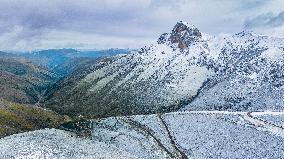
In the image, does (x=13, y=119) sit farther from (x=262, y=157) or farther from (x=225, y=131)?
(x=262, y=157)

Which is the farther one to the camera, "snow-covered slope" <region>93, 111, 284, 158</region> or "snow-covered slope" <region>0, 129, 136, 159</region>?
"snow-covered slope" <region>93, 111, 284, 158</region>

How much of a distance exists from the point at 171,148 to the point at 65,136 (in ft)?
84.5

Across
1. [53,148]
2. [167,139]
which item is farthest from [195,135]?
[53,148]

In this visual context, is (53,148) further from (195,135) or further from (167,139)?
(195,135)

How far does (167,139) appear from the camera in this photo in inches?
4124

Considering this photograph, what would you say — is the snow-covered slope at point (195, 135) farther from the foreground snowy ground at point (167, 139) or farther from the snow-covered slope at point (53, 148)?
the snow-covered slope at point (53, 148)

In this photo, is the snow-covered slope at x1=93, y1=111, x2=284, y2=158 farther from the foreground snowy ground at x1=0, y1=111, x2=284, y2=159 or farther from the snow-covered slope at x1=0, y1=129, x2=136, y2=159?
the snow-covered slope at x1=0, y1=129, x2=136, y2=159

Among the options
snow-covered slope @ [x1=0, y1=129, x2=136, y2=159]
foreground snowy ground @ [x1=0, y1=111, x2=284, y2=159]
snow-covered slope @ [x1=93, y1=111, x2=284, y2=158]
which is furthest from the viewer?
snow-covered slope @ [x1=93, y1=111, x2=284, y2=158]

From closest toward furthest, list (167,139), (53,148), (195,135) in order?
(53,148) < (167,139) < (195,135)

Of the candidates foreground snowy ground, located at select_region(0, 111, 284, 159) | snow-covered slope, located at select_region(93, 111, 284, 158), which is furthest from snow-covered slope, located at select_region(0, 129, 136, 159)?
snow-covered slope, located at select_region(93, 111, 284, 158)

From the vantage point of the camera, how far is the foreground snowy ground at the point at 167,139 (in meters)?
89.8

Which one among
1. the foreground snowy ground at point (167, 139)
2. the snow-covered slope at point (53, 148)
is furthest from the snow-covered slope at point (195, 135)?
the snow-covered slope at point (53, 148)

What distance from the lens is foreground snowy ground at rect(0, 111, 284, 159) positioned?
89.8 metres

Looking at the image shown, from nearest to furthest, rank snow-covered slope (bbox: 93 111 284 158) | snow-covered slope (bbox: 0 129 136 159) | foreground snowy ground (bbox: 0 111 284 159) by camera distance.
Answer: snow-covered slope (bbox: 0 129 136 159), foreground snowy ground (bbox: 0 111 284 159), snow-covered slope (bbox: 93 111 284 158)
